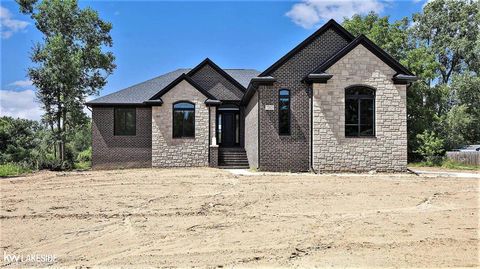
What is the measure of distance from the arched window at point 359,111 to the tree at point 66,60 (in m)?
16.9

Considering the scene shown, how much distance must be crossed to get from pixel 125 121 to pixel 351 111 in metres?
12.4

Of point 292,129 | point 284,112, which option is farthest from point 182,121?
point 292,129

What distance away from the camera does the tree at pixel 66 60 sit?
73.2ft

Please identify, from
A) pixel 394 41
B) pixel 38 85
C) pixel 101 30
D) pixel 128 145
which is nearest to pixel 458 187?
pixel 128 145

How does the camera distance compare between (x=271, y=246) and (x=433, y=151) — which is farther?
(x=433, y=151)

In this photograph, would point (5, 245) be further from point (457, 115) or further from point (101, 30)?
point (457, 115)

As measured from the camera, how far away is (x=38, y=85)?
22.3 metres

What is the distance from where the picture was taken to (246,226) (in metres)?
6.35

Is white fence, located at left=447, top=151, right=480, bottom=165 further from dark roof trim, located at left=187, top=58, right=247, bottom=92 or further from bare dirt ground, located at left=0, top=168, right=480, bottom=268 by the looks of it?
dark roof trim, located at left=187, top=58, right=247, bottom=92

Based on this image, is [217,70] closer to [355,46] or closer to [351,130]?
[355,46]

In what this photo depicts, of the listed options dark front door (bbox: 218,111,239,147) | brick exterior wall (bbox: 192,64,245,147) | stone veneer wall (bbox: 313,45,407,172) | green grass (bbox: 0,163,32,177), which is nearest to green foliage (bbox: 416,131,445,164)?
stone veneer wall (bbox: 313,45,407,172)

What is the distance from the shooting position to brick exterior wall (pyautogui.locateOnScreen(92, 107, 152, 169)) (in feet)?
66.3

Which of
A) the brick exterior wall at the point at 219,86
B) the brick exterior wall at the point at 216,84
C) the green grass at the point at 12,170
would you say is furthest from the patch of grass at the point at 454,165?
the green grass at the point at 12,170

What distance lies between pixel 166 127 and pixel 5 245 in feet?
46.0
